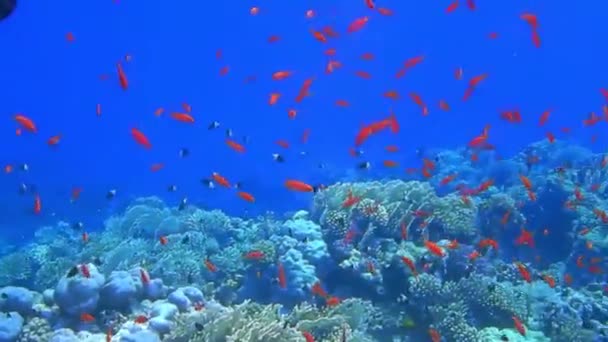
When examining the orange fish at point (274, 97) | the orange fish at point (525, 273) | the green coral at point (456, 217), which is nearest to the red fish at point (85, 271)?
the orange fish at point (274, 97)

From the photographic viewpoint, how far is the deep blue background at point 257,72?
80125 mm

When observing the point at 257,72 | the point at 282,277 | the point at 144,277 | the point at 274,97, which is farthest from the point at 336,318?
the point at 257,72

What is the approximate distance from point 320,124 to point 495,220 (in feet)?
259

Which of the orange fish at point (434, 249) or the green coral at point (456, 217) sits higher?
the green coral at point (456, 217)

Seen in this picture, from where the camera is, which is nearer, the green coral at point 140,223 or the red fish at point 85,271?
the red fish at point 85,271

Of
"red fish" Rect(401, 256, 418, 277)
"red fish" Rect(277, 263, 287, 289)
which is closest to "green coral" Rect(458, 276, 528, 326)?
"red fish" Rect(401, 256, 418, 277)

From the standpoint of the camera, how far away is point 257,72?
99812 mm

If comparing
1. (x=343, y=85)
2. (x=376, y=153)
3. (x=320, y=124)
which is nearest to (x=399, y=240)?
(x=376, y=153)

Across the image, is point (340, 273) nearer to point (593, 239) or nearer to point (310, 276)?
point (310, 276)

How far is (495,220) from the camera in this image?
1374 centimetres

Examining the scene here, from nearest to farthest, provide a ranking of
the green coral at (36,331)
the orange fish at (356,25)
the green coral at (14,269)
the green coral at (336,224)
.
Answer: the green coral at (36,331) → the green coral at (336,224) → the orange fish at (356,25) → the green coral at (14,269)

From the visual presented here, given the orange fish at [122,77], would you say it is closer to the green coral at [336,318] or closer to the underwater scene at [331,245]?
the underwater scene at [331,245]

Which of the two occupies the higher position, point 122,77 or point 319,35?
point 319,35

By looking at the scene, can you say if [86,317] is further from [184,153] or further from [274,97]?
[274,97]
